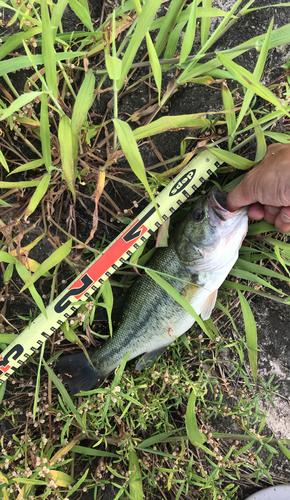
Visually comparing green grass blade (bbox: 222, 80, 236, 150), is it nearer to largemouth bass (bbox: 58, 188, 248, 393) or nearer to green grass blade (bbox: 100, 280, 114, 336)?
largemouth bass (bbox: 58, 188, 248, 393)

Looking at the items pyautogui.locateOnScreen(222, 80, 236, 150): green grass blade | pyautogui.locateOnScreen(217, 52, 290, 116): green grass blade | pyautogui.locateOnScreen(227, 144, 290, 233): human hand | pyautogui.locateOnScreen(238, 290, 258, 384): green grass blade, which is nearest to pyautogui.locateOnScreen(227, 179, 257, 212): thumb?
→ pyautogui.locateOnScreen(227, 144, 290, 233): human hand

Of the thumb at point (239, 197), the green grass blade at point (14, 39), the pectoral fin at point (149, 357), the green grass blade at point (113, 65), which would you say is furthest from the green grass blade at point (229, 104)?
the pectoral fin at point (149, 357)

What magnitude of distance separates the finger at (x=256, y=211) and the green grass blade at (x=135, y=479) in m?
1.93

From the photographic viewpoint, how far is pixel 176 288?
220 centimetres

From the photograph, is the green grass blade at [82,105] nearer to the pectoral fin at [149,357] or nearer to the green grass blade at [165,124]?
the green grass blade at [165,124]

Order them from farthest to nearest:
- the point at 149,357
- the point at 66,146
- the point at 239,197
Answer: the point at 149,357, the point at 239,197, the point at 66,146

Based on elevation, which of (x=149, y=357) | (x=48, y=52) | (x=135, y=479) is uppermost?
(x=48, y=52)

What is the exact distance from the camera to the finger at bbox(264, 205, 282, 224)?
6.93 feet

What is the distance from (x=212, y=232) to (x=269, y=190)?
0.45m

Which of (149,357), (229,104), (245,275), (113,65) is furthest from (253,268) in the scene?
(113,65)

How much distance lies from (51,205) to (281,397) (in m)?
2.54

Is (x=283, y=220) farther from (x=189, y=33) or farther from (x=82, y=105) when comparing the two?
(x=82, y=105)

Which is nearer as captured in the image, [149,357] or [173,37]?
[173,37]

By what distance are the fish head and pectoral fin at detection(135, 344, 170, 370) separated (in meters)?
0.73
